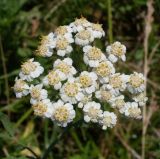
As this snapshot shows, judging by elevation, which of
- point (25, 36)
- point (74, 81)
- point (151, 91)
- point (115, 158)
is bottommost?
point (115, 158)

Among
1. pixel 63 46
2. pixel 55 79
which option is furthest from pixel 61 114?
pixel 63 46

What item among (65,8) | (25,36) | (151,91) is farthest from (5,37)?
(151,91)

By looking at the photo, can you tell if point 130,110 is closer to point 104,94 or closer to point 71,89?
point 104,94

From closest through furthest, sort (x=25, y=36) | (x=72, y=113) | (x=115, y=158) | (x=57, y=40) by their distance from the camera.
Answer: (x=72, y=113) < (x=57, y=40) < (x=115, y=158) < (x=25, y=36)

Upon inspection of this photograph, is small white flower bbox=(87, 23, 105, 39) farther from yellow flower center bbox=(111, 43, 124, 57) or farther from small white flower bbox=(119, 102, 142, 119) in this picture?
small white flower bbox=(119, 102, 142, 119)

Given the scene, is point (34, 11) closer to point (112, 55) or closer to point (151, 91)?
point (151, 91)

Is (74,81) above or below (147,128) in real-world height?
above

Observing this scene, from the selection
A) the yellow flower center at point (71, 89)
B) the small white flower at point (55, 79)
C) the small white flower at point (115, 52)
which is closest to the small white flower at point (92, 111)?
the yellow flower center at point (71, 89)
